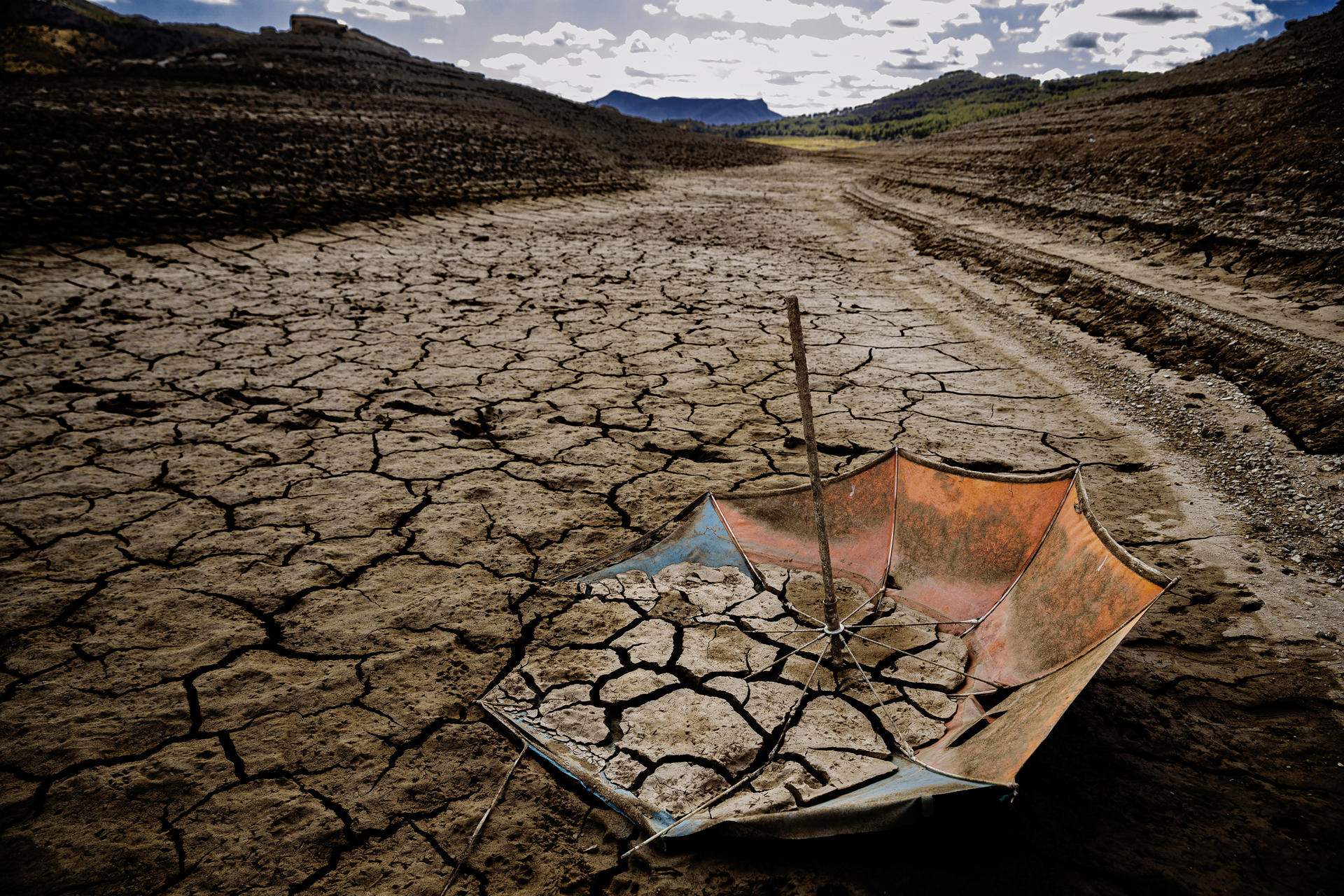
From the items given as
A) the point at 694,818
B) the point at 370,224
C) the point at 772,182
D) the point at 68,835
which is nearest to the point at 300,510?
the point at 68,835

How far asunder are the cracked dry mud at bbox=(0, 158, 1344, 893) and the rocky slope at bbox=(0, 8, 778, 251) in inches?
39.9

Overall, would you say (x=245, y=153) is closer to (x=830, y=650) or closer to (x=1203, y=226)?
(x=830, y=650)

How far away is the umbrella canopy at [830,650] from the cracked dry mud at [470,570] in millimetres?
92

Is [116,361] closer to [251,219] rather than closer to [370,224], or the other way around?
[251,219]

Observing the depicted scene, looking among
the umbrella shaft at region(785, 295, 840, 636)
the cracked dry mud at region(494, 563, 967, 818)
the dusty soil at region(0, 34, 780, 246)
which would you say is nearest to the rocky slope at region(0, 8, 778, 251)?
the dusty soil at region(0, 34, 780, 246)

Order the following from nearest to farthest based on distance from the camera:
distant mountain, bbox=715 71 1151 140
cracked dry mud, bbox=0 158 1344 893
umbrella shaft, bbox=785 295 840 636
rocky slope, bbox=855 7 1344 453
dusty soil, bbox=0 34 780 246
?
cracked dry mud, bbox=0 158 1344 893, umbrella shaft, bbox=785 295 840 636, rocky slope, bbox=855 7 1344 453, dusty soil, bbox=0 34 780 246, distant mountain, bbox=715 71 1151 140

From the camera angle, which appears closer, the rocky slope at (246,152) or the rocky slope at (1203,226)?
the rocky slope at (1203,226)

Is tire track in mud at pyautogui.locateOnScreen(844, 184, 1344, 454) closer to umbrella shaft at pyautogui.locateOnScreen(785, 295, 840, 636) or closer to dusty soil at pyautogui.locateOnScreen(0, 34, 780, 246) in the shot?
umbrella shaft at pyautogui.locateOnScreen(785, 295, 840, 636)

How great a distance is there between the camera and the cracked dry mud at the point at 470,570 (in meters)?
1.22

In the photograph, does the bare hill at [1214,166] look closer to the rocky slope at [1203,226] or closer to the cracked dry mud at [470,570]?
the rocky slope at [1203,226]

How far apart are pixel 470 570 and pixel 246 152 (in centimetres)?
763

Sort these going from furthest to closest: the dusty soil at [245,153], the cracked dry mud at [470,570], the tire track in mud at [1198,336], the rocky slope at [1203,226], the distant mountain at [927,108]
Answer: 1. the distant mountain at [927,108]
2. the dusty soil at [245,153]
3. the rocky slope at [1203,226]
4. the tire track in mud at [1198,336]
5. the cracked dry mud at [470,570]

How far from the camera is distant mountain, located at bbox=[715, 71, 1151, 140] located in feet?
151

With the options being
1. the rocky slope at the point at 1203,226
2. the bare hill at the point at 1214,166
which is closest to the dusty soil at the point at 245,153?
the rocky slope at the point at 1203,226
